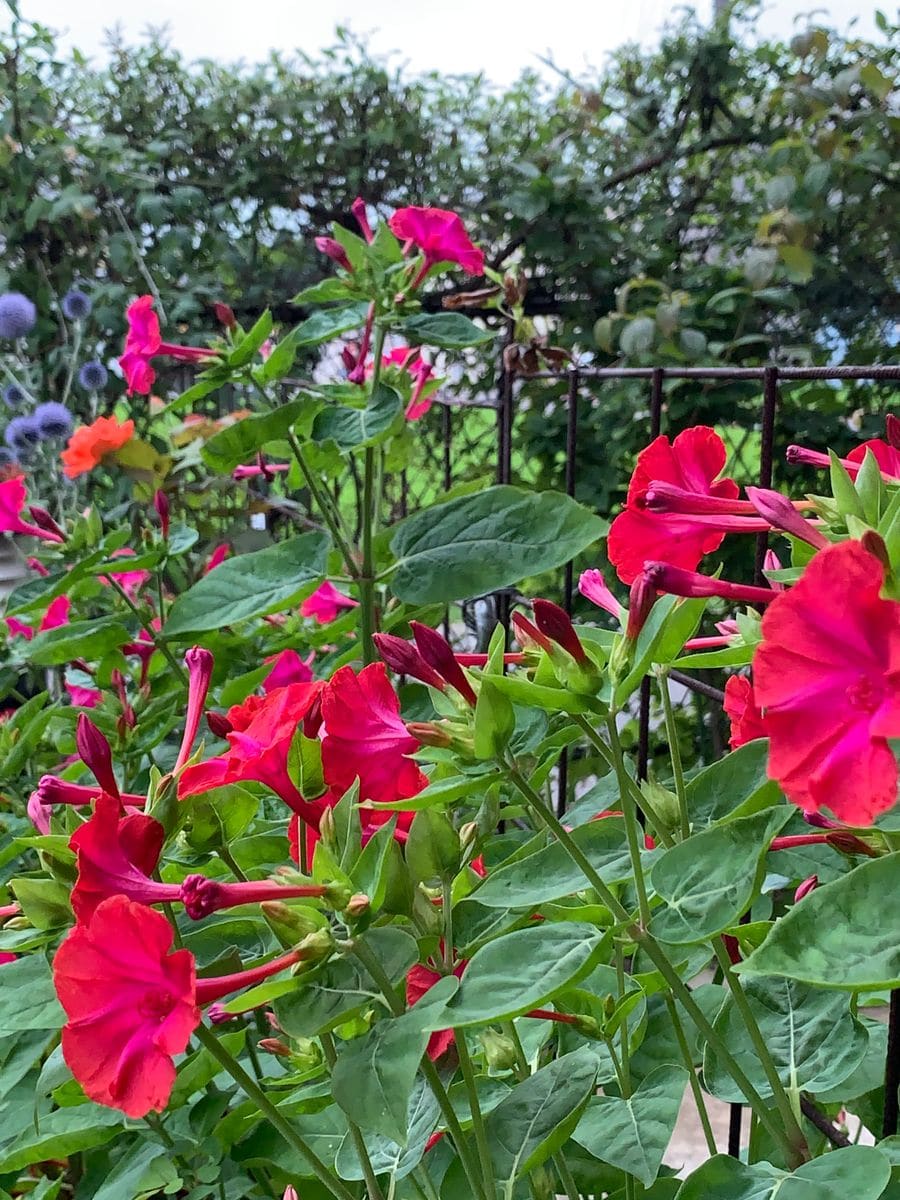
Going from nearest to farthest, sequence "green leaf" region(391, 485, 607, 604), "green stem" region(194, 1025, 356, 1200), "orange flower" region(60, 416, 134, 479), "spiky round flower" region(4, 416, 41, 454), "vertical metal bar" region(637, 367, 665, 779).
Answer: "green stem" region(194, 1025, 356, 1200), "green leaf" region(391, 485, 607, 604), "vertical metal bar" region(637, 367, 665, 779), "orange flower" region(60, 416, 134, 479), "spiky round flower" region(4, 416, 41, 454)

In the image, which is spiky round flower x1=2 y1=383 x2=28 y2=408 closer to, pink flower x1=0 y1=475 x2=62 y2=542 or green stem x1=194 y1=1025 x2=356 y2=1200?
pink flower x1=0 y1=475 x2=62 y2=542

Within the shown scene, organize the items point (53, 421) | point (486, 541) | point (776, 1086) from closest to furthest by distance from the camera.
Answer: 1. point (776, 1086)
2. point (486, 541)
3. point (53, 421)

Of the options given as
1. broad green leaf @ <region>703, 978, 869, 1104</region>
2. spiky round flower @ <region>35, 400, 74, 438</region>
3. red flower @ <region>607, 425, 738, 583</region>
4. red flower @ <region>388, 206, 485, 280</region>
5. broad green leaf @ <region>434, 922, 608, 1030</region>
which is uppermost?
red flower @ <region>388, 206, 485, 280</region>

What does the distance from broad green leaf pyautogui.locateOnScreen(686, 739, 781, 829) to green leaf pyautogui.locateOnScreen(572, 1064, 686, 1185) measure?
14 centimetres

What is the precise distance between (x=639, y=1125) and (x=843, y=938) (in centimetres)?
22

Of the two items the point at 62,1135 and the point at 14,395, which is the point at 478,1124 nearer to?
the point at 62,1135

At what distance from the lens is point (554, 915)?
43 centimetres

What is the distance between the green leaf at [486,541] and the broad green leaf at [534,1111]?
13.5 inches

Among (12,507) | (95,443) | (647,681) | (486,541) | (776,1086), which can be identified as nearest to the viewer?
(776,1086)

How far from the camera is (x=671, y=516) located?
41 cm

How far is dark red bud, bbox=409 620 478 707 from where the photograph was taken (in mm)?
393

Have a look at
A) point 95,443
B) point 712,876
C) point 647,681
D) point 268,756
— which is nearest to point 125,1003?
point 268,756

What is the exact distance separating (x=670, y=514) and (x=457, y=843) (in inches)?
6.3

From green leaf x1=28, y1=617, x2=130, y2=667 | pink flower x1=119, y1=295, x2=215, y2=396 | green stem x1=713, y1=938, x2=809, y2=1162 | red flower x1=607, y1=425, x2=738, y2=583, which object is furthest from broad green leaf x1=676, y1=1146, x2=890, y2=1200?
pink flower x1=119, y1=295, x2=215, y2=396
